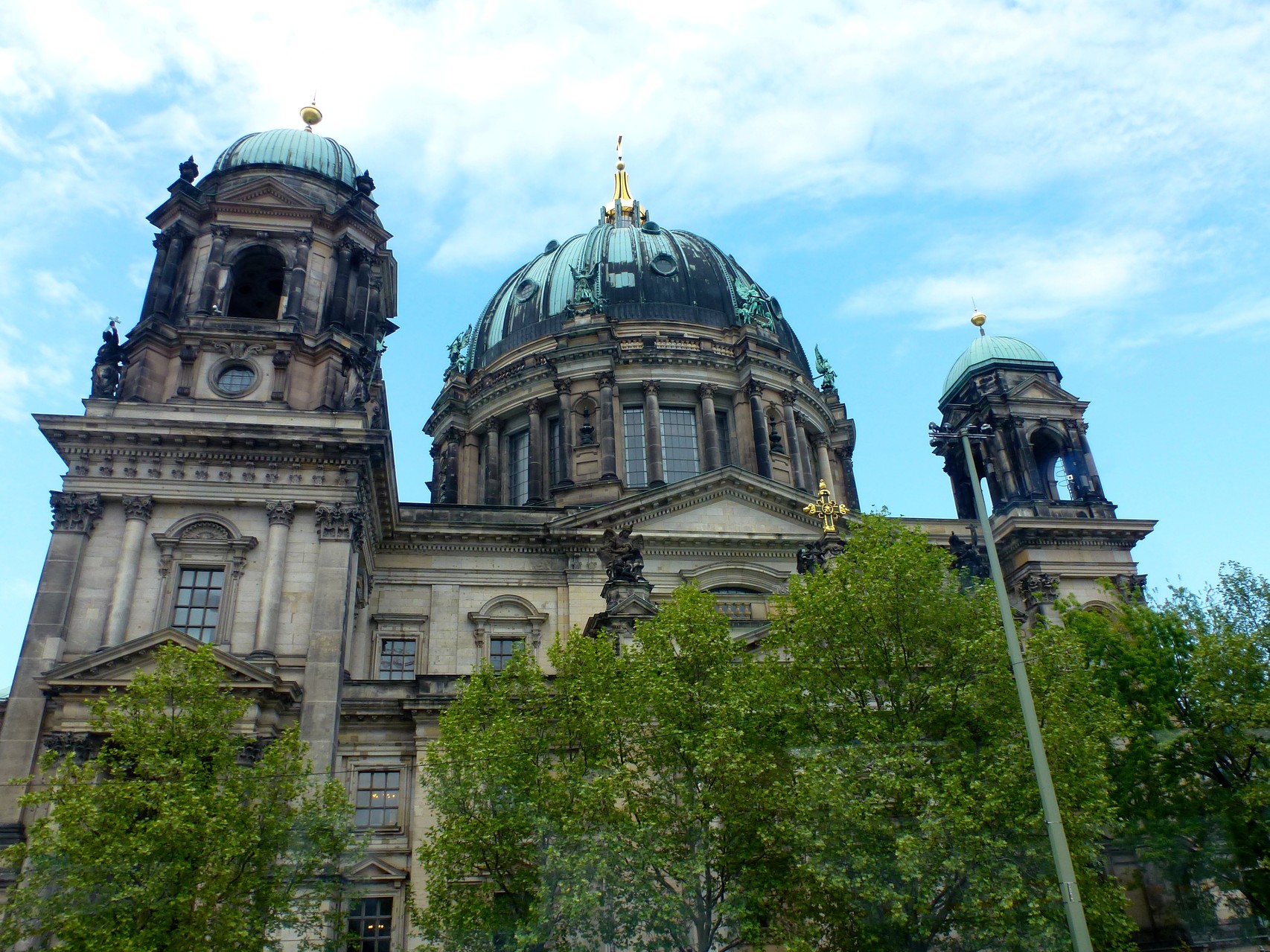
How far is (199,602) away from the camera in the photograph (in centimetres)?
2720

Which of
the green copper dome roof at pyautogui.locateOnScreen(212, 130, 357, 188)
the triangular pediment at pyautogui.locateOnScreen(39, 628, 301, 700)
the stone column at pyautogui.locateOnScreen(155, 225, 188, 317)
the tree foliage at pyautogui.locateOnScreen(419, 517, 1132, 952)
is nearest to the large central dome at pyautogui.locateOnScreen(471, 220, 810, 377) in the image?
the green copper dome roof at pyautogui.locateOnScreen(212, 130, 357, 188)

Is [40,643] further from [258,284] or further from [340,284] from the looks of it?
[258,284]

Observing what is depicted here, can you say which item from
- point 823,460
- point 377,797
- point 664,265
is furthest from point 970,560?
point 664,265

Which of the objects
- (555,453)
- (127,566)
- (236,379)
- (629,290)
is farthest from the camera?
(629,290)

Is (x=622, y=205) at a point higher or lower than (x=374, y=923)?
higher

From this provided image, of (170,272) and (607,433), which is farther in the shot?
(607,433)

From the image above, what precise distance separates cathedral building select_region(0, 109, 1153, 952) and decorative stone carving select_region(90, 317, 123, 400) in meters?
0.09

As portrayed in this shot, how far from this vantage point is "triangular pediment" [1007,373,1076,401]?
140 feet

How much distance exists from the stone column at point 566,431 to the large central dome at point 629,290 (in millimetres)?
4641

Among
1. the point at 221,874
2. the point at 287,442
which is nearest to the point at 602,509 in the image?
the point at 287,442

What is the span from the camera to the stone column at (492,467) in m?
46.4

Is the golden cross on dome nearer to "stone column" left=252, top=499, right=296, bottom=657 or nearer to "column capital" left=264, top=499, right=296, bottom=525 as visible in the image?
"column capital" left=264, top=499, right=296, bottom=525

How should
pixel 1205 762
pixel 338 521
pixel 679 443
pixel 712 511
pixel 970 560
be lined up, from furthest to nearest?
pixel 679 443 → pixel 712 511 → pixel 970 560 → pixel 338 521 → pixel 1205 762

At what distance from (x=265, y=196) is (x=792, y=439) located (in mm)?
24382
